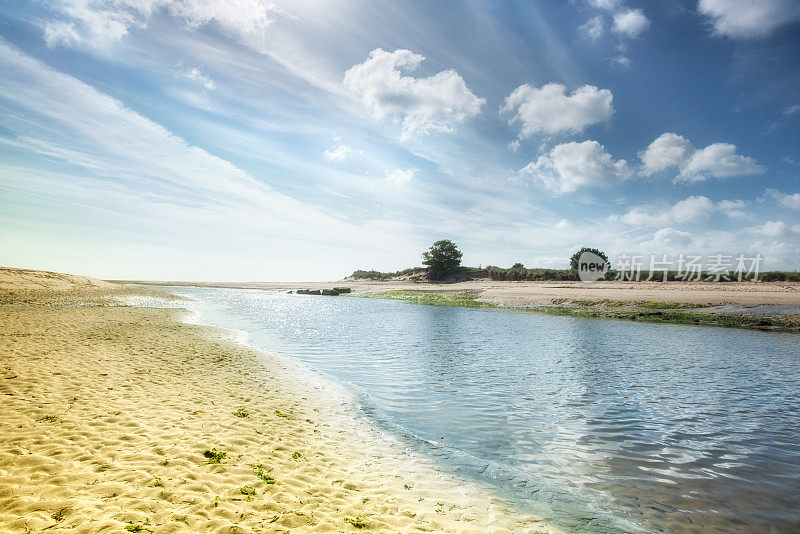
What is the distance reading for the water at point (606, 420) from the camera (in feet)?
20.7

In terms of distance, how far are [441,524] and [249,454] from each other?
3.98 metres

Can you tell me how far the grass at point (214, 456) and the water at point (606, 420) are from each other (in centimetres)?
430

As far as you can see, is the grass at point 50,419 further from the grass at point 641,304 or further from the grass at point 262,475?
the grass at point 641,304

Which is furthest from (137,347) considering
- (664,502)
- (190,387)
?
(664,502)

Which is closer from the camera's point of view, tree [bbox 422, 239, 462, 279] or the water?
the water

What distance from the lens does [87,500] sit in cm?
496

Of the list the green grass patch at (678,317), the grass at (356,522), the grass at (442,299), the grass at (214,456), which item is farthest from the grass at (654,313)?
the grass at (214,456)

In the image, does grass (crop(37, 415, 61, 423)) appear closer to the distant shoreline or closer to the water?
the water

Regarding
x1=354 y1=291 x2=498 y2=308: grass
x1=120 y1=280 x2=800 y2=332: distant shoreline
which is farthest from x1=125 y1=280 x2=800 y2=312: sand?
x1=354 y1=291 x2=498 y2=308: grass

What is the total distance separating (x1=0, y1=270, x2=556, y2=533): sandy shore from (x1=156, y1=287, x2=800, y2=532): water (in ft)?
4.32

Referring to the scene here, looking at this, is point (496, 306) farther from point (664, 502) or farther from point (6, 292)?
point (6, 292)

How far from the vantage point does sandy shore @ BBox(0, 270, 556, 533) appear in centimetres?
495

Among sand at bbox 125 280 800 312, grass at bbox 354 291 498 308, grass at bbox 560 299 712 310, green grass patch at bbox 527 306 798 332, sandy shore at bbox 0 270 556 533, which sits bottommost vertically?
sandy shore at bbox 0 270 556 533

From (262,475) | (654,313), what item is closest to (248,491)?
(262,475)
